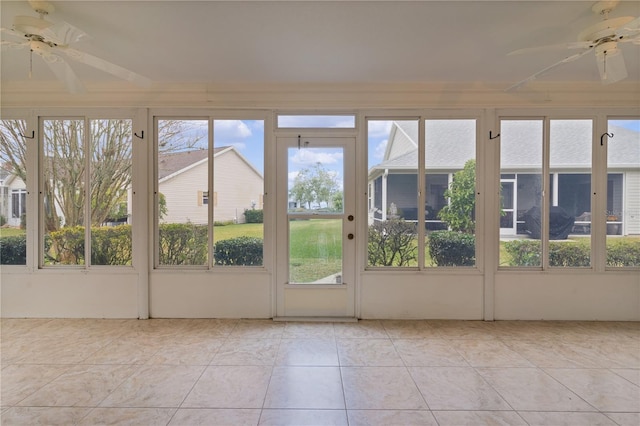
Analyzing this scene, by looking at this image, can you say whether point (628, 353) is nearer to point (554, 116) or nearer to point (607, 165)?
point (607, 165)

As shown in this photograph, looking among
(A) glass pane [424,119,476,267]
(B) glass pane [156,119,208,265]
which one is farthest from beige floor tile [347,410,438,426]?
(B) glass pane [156,119,208,265]

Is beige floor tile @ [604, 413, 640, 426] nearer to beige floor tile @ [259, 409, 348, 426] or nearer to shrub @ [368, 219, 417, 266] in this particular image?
beige floor tile @ [259, 409, 348, 426]

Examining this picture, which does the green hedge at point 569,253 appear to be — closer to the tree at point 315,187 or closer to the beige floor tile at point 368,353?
the beige floor tile at point 368,353

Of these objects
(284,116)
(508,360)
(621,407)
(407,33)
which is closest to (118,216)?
(284,116)

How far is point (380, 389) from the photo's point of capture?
86.7 inches

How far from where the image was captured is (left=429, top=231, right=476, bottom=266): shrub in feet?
11.9

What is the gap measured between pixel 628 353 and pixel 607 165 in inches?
81.2

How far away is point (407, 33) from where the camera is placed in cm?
250

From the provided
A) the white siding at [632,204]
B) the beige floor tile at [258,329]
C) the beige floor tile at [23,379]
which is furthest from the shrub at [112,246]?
the white siding at [632,204]

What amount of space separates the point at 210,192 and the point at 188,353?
1.76 metres

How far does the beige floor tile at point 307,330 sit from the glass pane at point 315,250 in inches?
18.8

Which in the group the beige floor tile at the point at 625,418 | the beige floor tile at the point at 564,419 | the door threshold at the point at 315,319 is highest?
the door threshold at the point at 315,319

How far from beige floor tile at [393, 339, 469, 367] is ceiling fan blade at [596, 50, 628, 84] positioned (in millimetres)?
2560

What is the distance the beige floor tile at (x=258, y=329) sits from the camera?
311 centimetres
